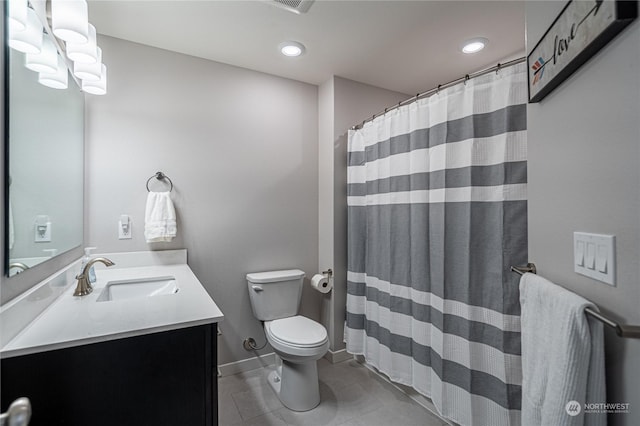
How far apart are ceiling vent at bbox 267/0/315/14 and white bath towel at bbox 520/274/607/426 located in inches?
65.7

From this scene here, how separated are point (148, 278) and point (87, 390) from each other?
82 centimetres

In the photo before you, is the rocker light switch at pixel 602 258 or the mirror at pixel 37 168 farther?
the mirror at pixel 37 168

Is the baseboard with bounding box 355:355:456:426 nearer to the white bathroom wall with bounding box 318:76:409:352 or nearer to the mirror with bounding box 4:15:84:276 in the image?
the white bathroom wall with bounding box 318:76:409:352

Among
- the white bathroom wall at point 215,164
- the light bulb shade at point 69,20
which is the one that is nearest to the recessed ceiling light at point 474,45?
the white bathroom wall at point 215,164

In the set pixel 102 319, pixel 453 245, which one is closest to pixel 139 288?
pixel 102 319

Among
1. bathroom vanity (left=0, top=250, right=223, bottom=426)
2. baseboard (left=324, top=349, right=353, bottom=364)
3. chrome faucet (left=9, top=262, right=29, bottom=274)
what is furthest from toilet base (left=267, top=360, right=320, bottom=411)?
chrome faucet (left=9, top=262, right=29, bottom=274)

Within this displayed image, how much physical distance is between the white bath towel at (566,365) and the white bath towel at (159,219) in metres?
1.95

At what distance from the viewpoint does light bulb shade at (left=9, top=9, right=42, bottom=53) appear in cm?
91

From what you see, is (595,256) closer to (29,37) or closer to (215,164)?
(29,37)

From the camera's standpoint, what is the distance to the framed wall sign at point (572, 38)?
60cm

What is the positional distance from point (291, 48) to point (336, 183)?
1.04m

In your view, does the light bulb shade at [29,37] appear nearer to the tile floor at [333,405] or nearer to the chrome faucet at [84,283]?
the chrome faucet at [84,283]

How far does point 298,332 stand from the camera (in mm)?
1908

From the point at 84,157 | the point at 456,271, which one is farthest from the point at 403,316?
the point at 84,157
